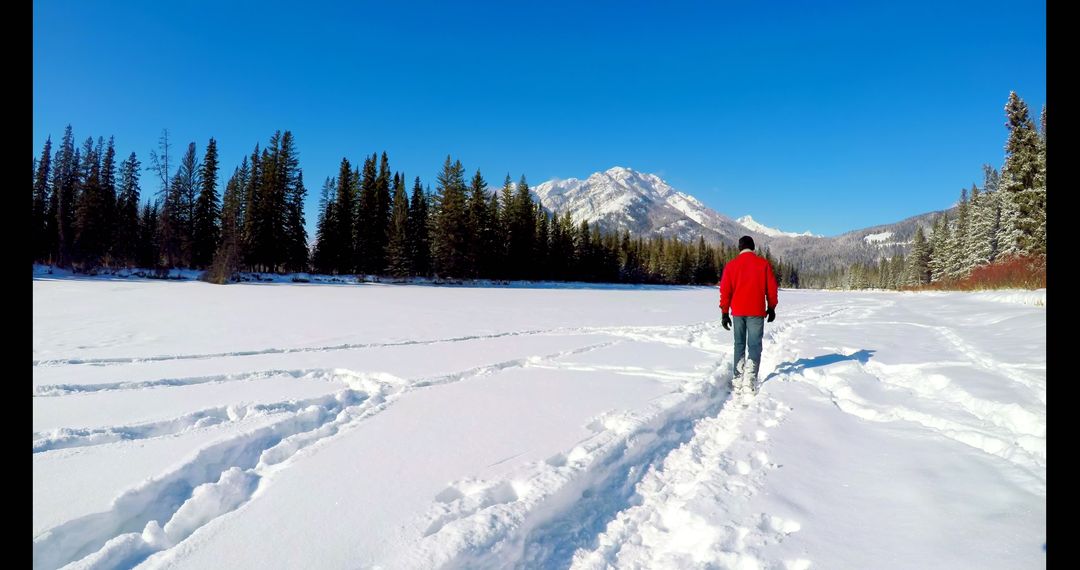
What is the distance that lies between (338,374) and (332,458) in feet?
8.43

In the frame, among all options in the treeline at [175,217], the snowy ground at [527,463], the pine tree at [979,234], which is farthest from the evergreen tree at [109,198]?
the pine tree at [979,234]

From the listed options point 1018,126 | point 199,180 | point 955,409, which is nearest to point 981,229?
point 1018,126

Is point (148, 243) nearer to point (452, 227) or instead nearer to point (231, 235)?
point (231, 235)

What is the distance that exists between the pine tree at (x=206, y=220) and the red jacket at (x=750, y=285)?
47.6 meters

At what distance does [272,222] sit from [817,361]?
45.6 m

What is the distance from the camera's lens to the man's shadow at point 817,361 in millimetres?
6423

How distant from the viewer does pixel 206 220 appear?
41.5 metres

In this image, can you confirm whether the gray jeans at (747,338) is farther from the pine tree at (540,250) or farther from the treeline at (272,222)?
the pine tree at (540,250)

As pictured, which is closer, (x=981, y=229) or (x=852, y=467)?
(x=852, y=467)

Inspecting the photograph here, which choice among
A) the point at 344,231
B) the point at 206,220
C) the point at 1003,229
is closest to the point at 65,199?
the point at 206,220

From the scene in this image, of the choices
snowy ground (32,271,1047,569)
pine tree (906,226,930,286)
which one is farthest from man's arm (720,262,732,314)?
pine tree (906,226,930,286)
